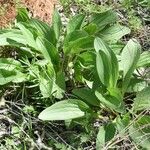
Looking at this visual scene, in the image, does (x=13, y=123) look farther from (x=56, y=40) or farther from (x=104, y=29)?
(x=104, y=29)

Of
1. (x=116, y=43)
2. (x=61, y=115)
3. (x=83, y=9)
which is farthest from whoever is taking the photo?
(x=83, y=9)

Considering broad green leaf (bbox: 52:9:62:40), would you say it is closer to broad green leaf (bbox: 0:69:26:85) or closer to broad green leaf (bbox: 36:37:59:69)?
broad green leaf (bbox: 36:37:59:69)

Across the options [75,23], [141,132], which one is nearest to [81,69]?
Result: [75,23]

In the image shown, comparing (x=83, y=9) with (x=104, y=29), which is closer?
(x=104, y=29)

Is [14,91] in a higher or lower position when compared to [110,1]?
lower

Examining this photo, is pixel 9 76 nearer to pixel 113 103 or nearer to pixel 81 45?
pixel 81 45

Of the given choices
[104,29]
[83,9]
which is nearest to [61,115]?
[104,29]

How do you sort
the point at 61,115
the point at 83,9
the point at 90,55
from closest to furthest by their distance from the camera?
the point at 61,115 < the point at 90,55 < the point at 83,9
